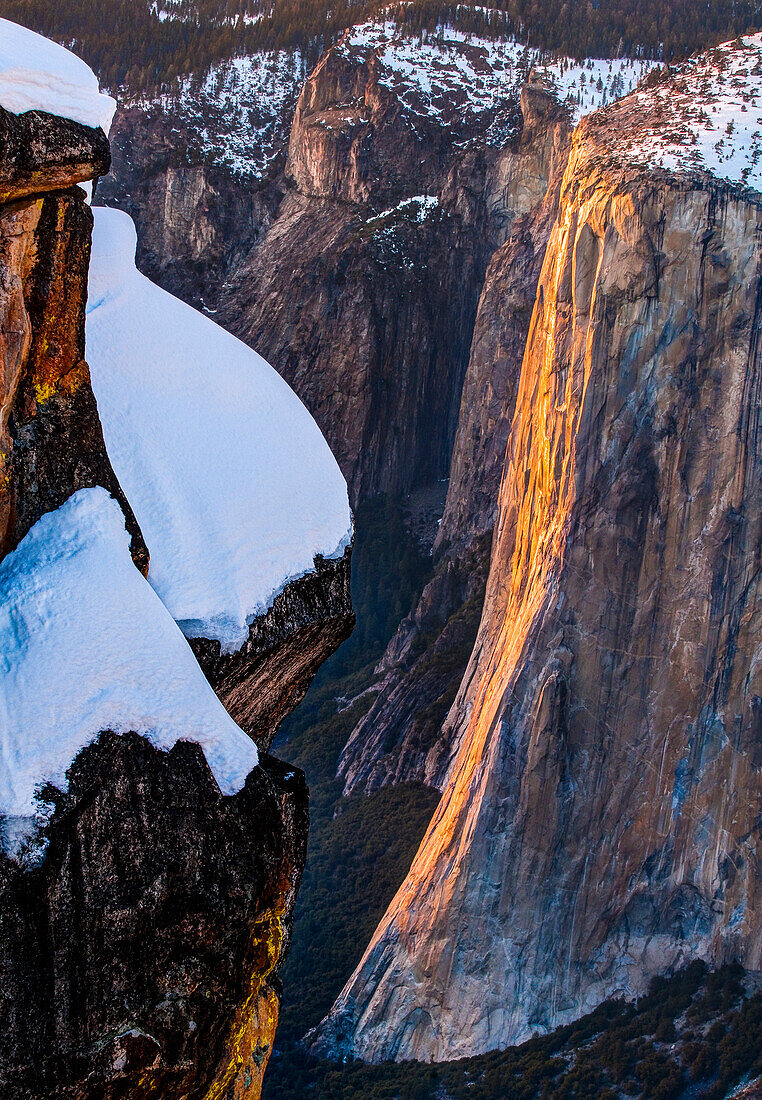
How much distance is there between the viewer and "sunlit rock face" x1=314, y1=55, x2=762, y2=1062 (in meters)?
44.2

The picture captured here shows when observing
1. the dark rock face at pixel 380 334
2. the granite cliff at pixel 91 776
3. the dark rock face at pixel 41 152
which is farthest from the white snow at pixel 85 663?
the dark rock face at pixel 380 334

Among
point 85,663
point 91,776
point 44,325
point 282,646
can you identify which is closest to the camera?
point 91,776

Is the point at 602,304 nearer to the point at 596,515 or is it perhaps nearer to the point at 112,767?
the point at 596,515

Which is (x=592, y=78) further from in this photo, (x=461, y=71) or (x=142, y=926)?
(x=142, y=926)

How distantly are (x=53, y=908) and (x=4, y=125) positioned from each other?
215 inches

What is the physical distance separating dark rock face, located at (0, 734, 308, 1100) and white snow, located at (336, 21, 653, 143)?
354 ft

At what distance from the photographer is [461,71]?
115688 mm

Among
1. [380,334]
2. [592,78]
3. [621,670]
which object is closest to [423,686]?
[621,670]

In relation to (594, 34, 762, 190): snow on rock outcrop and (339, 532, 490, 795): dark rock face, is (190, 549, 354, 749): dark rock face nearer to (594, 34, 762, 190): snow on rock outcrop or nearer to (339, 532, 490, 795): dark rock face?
(594, 34, 762, 190): snow on rock outcrop

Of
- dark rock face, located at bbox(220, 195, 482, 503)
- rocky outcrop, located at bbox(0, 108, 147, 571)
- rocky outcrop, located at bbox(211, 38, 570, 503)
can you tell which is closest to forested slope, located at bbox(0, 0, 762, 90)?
rocky outcrop, located at bbox(211, 38, 570, 503)

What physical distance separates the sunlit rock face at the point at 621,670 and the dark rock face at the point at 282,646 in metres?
33.9

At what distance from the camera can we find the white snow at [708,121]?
149ft

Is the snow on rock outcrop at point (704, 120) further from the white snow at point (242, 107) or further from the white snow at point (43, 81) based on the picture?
the white snow at point (242, 107)

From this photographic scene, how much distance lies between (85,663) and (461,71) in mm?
118297
